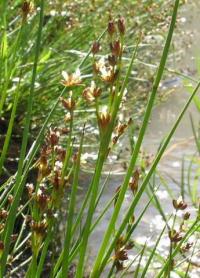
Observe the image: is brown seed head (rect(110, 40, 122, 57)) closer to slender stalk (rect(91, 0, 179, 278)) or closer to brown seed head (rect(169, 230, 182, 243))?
slender stalk (rect(91, 0, 179, 278))

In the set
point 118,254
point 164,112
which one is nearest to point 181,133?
point 164,112

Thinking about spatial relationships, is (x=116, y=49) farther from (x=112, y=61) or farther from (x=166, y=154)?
(x=166, y=154)

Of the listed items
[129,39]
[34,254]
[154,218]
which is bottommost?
[34,254]

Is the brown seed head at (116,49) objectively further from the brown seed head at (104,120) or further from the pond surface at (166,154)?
the pond surface at (166,154)

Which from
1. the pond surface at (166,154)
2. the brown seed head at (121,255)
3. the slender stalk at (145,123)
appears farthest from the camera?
the pond surface at (166,154)

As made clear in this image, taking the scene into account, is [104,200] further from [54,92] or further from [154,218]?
[54,92]

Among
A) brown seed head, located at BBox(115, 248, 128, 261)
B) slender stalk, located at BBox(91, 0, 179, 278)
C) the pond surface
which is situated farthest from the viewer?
the pond surface

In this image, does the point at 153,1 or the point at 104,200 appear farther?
the point at 104,200

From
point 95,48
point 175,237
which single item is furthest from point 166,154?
point 95,48

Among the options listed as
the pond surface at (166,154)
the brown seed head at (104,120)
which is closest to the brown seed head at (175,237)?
the brown seed head at (104,120)

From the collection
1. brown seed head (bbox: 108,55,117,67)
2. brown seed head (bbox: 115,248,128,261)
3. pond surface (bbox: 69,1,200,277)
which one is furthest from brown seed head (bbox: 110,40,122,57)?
pond surface (bbox: 69,1,200,277)

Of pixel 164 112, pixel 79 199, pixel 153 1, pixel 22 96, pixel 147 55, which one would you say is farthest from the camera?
pixel 164 112
